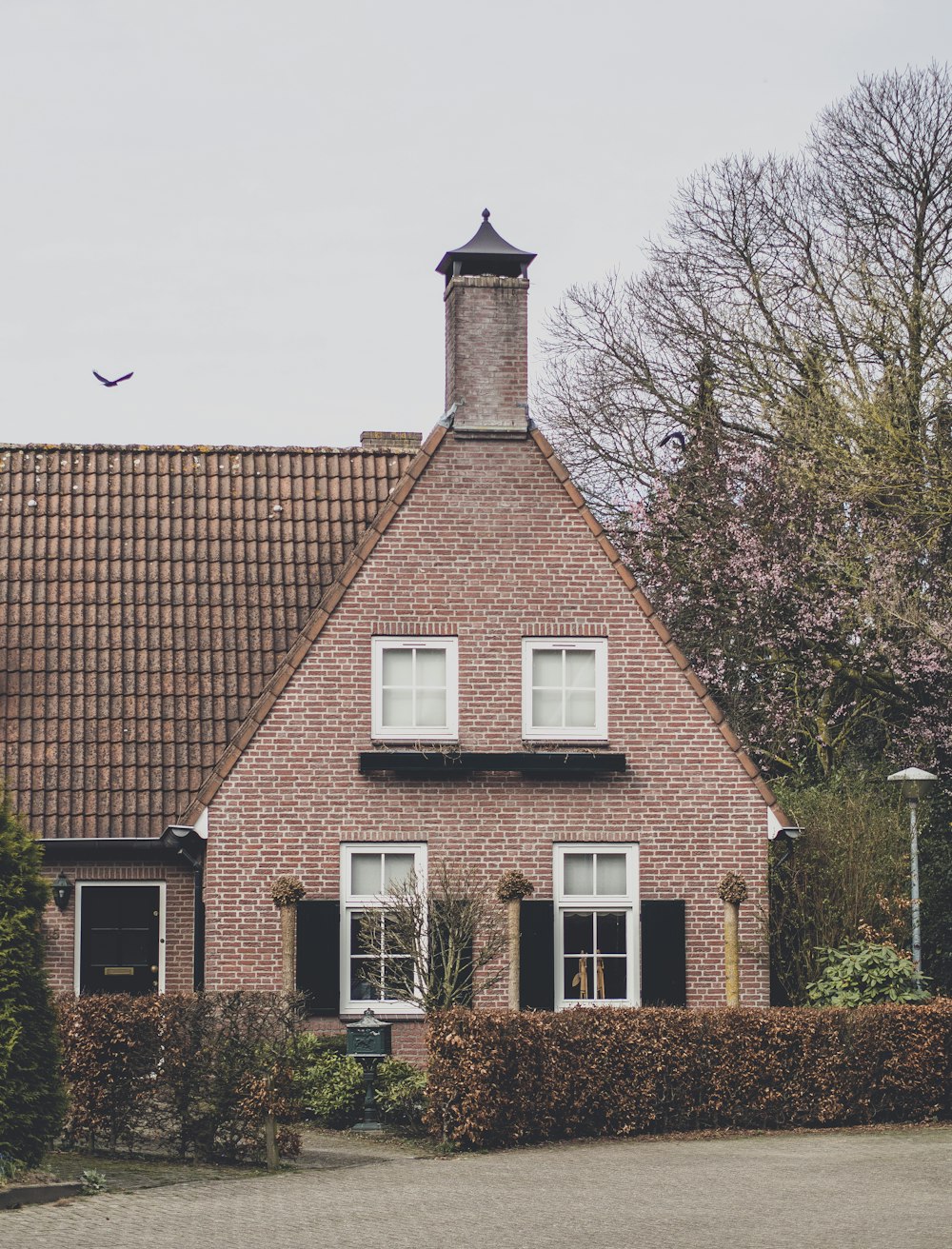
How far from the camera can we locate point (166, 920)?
20750 mm

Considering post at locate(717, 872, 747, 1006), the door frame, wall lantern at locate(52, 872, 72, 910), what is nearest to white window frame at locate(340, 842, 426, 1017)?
the door frame

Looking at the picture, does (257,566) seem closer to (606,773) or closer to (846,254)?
(606,773)

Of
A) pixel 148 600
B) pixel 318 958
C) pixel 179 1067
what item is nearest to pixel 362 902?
pixel 318 958

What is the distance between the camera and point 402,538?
20.8 m

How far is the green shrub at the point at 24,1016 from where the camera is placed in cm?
1330

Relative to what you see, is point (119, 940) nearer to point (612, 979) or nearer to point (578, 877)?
point (578, 877)

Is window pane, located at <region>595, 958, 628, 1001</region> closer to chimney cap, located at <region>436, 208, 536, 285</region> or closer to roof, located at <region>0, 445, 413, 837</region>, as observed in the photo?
roof, located at <region>0, 445, 413, 837</region>

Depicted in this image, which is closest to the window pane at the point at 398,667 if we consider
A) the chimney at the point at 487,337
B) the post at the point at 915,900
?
the chimney at the point at 487,337

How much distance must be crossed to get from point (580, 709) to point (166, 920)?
515 centimetres

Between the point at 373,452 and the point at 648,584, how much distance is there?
22.4 ft

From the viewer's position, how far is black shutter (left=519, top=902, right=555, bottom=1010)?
64.8ft

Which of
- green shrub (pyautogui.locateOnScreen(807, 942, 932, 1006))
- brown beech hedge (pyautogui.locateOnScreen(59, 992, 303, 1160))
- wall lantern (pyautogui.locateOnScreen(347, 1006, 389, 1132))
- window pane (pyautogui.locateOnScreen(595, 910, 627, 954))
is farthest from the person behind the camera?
window pane (pyautogui.locateOnScreen(595, 910, 627, 954))

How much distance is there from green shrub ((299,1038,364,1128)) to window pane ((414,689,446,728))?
4071 mm

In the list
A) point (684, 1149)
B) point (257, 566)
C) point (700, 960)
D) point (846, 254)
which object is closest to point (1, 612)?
point (257, 566)
